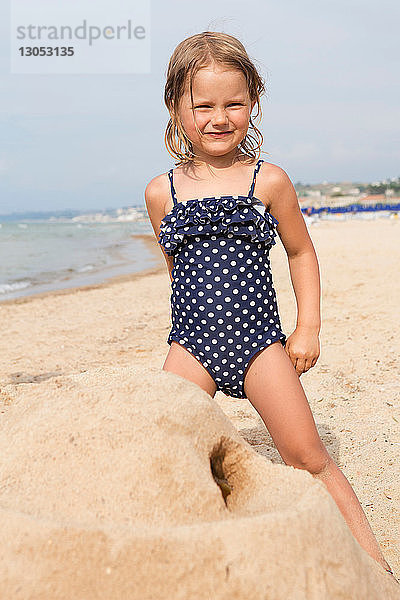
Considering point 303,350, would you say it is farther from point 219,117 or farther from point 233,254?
point 219,117

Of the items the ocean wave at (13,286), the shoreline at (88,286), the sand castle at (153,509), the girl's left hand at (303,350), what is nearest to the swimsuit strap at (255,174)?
the girl's left hand at (303,350)

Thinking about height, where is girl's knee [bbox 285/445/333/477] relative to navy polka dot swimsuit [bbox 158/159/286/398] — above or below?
below

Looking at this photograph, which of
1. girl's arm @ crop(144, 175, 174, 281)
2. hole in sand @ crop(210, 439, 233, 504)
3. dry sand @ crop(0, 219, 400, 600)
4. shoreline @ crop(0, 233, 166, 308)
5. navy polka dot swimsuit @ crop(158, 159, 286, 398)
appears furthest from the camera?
shoreline @ crop(0, 233, 166, 308)

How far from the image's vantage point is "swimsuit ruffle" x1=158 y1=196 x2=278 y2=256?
7.96 feet

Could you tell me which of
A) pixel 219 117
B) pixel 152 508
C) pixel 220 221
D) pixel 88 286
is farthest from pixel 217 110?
pixel 88 286

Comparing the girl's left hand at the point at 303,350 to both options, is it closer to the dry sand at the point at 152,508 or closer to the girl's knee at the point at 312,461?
the girl's knee at the point at 312,461

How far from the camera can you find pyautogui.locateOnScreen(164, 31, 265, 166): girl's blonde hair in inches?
97.8

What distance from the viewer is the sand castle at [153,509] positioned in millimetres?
1395

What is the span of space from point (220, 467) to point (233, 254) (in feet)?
3.06

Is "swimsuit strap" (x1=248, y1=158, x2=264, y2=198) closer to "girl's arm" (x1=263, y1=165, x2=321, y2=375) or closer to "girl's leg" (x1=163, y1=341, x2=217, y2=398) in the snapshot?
"girl's arm" (x1=263, y1=165, x2=321, y2=375)

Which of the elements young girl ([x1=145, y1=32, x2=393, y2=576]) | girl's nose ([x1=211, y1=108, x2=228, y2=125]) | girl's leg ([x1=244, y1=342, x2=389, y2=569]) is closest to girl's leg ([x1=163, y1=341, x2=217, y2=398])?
young girl ([x1=145, y1=32, x2=393, y2=576])

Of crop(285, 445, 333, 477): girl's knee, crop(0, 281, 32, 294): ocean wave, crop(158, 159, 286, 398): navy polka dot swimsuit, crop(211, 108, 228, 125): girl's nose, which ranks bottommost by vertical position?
crop(0, 281, 32, 294): ocean wave

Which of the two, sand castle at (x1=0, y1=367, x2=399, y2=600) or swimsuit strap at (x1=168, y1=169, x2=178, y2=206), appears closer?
sand castle at (x1=0, y1=367, x2=399, y2=600)

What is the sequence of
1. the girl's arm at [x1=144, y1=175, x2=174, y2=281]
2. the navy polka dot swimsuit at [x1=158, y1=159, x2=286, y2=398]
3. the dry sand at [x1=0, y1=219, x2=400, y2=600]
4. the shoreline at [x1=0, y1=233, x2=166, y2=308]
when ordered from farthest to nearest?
the shoreline at [x1=0, y1=233, x2=166, y2=308]
the girl's arm at [x1=144, y1=175, x2=174, y2=281]
the navy polka dot swimsuit at [x1=158, y1=159, x2=286, y2=398]
the dry sand at [x1=0, y1=219, x2=400, y2=600]
